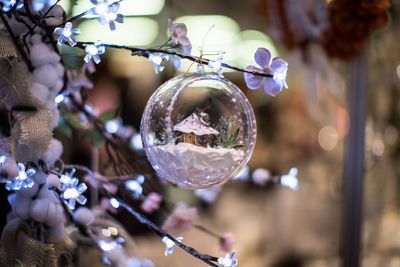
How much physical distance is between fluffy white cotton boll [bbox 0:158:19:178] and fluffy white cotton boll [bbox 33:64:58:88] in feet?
0.38

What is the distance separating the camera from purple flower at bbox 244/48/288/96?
1.57 feet

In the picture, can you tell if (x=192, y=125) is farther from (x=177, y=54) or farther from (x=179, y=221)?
(x=179, y=221)

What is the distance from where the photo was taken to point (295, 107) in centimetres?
166

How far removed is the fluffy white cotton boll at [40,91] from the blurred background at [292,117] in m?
0.66

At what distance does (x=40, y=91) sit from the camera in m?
0.51

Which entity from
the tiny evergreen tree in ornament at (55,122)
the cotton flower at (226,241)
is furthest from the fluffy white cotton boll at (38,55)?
the cotton flower at (226,241)

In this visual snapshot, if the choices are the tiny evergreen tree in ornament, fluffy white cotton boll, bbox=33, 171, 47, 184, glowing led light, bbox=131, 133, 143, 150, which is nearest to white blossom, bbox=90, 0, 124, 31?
the tiny evergreen tree in ornament

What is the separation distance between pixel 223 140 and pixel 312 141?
52.0 inches

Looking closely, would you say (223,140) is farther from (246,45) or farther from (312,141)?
(312,141)

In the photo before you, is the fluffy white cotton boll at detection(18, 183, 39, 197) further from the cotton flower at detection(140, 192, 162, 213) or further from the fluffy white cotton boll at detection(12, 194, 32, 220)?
the cotton flower at detection(140, 192, 162, 213)

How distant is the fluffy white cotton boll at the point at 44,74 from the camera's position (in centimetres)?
52

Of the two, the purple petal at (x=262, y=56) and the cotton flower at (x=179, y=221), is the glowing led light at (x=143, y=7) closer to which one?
the cotton flower at (x=179, y=221)

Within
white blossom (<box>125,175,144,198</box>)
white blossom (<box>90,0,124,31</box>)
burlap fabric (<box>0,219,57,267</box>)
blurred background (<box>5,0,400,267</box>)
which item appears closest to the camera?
white blossom (<box>90,0,124,31</box>)

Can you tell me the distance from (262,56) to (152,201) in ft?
1.40
